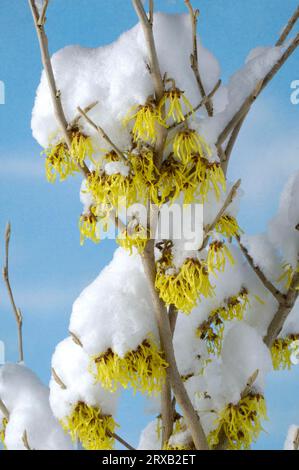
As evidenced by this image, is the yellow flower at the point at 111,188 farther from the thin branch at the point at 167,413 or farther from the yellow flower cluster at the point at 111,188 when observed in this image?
the thin branch at the point at 167,413

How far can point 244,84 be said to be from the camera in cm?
150

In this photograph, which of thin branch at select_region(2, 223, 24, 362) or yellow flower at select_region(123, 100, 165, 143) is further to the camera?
thin branch at select_region(2, 223, 24, 362)

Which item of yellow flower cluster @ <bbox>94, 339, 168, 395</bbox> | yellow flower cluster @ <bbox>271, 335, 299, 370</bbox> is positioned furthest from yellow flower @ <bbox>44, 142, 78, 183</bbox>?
yellow flower cluster @ <bbox>271, 335, 299, 370</bbox>

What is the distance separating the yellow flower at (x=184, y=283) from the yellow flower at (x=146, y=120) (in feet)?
0.77

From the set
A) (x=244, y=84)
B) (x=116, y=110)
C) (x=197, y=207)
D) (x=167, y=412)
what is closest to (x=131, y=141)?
(x=116, y=110)

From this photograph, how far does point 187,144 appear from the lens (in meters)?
1.31

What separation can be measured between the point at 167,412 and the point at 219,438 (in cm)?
12

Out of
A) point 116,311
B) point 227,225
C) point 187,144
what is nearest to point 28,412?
point 116,311

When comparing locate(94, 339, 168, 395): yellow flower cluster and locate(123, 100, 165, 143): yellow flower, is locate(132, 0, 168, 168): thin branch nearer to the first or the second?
locate(123, 100, 165, 143): yellow flower

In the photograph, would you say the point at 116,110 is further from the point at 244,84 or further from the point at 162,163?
the point at 244,84

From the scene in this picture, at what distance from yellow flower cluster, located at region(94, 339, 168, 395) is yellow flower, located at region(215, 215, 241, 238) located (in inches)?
9.8

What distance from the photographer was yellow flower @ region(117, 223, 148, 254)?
54.5 inches

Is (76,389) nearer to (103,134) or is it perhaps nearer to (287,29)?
(103,134)

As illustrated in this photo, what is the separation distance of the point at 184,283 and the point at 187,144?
9.8 inches
